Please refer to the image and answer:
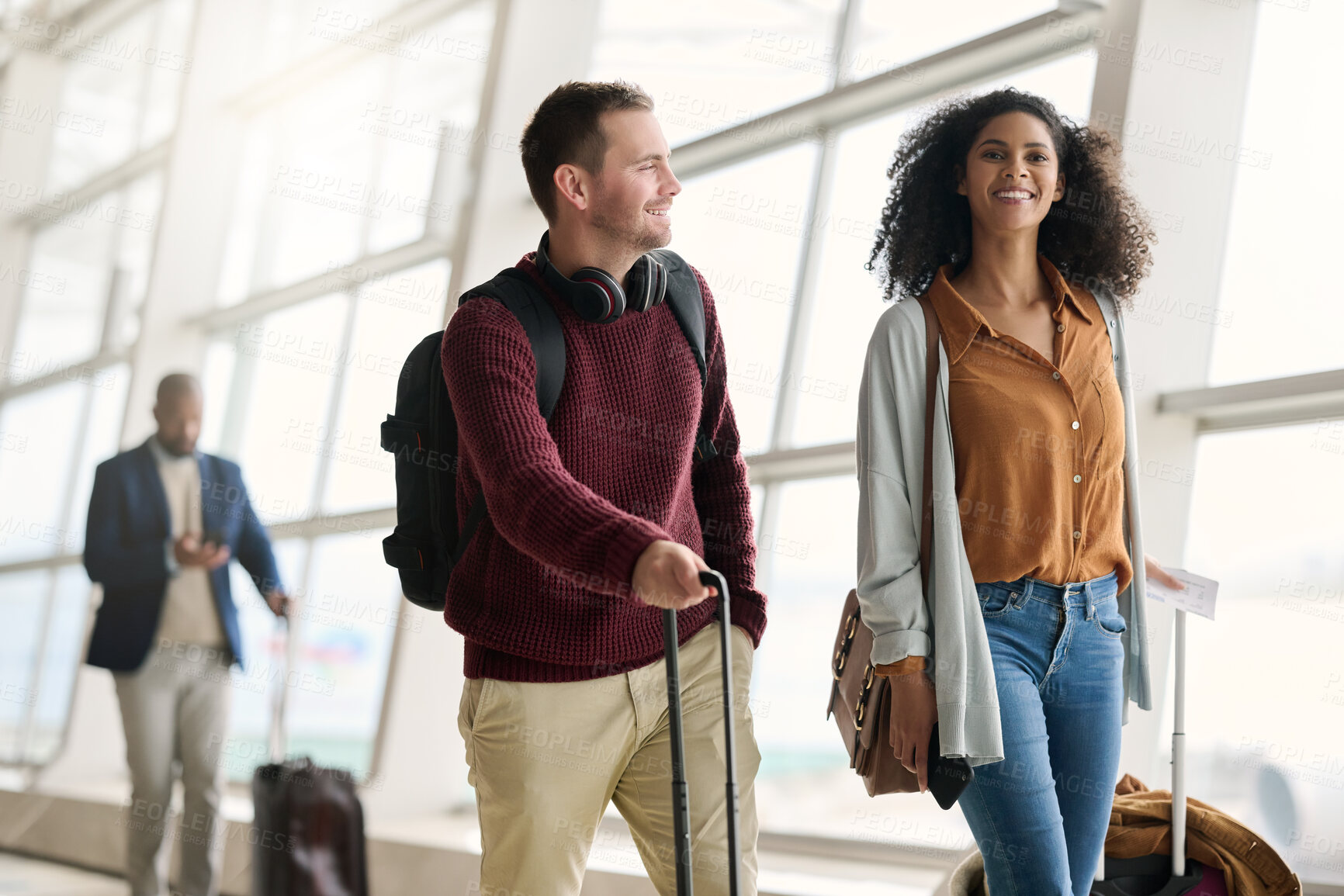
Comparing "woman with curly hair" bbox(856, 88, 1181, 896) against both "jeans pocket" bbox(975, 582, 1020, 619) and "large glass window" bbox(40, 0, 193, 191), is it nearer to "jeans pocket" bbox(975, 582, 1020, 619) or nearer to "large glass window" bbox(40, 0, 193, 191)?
"jeans pocket" bbox(975, 582, 1020, 619)

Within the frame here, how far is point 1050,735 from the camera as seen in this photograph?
187 centimetres

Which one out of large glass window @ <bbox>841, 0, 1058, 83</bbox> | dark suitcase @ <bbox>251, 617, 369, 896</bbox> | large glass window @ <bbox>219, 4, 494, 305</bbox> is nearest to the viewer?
dark suitcase @ <bbox>251, 617, 369, 896</bbox>

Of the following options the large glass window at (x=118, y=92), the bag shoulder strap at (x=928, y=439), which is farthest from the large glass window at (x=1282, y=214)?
the large glass window at (x=118, y=92)

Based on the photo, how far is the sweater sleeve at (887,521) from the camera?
5.92 ft

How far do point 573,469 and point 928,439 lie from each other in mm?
577

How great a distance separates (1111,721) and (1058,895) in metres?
0.29

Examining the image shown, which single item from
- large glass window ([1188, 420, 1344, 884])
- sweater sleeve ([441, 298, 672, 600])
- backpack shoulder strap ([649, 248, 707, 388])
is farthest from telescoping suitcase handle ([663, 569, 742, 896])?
large glass window ([1188, 420, 1344, 884])

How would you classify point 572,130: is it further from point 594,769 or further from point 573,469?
point 594,769

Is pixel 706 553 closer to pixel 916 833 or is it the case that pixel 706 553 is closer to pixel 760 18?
pixel 916 833

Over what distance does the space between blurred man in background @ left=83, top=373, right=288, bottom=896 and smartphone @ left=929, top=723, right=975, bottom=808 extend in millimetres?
2944

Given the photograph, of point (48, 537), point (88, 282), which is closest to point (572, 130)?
point (88, 282)

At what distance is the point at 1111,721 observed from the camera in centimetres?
188

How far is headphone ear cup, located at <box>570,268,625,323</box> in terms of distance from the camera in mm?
1874

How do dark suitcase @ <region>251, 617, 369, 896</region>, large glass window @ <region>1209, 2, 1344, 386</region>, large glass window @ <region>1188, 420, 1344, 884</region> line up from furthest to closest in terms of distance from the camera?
1. dark suitcase @ <region>251, 617, 369, 896</region>
2. large glass window @ <region>1209, 2, 1344, 386</region>
3. large glass window @ <region>1188, 420, 1344, 884</region>
